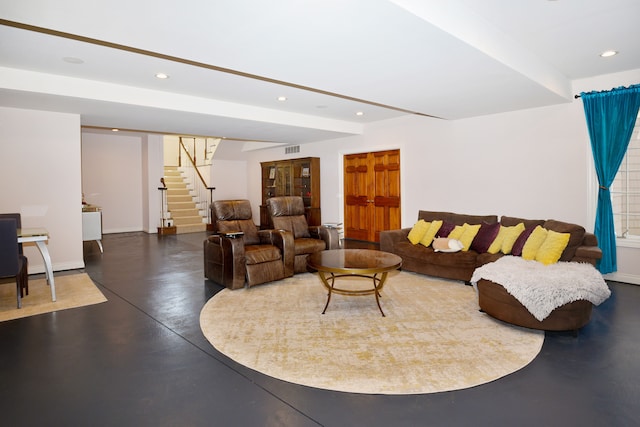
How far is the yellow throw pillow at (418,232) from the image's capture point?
562cm

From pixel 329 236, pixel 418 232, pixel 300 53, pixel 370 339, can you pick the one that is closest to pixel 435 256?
pixel 418 232

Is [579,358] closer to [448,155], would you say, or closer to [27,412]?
[27,412]

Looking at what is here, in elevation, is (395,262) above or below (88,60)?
below

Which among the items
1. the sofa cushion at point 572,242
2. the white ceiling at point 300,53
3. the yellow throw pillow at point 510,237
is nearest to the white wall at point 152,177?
the white ceiling at point 300,53

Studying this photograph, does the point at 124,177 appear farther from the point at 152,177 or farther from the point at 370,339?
the point at 370,339

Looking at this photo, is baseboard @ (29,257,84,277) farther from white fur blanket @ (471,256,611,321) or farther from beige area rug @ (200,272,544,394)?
white fur blanket @ (471,256,611,321)

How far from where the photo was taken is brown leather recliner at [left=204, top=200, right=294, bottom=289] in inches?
183

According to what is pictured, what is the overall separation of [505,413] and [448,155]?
16.6ft

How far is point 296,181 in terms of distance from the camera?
9602mm

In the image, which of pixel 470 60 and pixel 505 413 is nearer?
pixel 505 413

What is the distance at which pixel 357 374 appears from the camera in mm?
2605

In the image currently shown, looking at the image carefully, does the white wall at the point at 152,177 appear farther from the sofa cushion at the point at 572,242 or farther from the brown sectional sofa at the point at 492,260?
the sofa cushion at the point at 572,242

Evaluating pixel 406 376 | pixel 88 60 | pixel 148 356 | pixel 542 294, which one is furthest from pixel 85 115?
pixel 542 294

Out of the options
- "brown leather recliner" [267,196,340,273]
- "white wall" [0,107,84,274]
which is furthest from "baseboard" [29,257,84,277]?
"brown leather recliner" [267,196,340,273]
